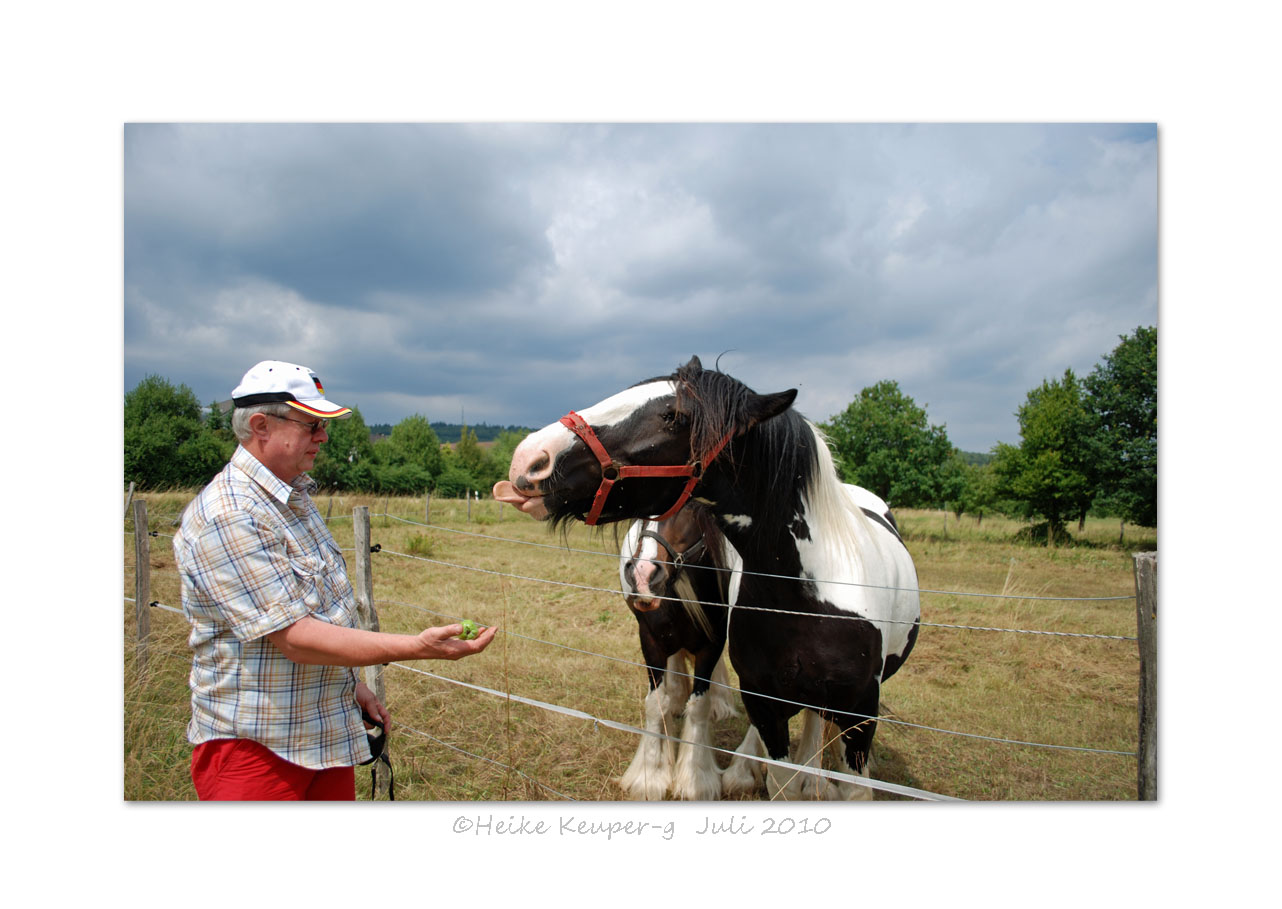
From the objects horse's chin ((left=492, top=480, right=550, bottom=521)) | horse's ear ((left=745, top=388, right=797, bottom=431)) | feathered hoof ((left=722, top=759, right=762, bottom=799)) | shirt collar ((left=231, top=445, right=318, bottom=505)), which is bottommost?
feathered hoof ((left=722, top=759, right=762, bottom=799))

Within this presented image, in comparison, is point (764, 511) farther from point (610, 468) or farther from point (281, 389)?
point (281, 389)

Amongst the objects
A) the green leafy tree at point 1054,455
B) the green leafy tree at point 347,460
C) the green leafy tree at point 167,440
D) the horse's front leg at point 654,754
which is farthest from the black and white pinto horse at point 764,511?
the green leafy tree at point 347,460

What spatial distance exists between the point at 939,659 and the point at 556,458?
203 inches

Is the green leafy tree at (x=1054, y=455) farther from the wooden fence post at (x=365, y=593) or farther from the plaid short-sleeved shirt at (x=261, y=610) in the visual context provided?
the plaid short-sleeved shirt at (x=261, y=610)

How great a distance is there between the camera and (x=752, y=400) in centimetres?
193

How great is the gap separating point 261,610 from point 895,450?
1743cm

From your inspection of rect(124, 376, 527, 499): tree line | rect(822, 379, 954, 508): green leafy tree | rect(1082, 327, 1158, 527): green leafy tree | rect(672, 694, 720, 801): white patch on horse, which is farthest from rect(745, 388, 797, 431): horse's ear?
rect(822, 379, 954, 508): green leafy tree

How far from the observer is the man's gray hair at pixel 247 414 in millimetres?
1468

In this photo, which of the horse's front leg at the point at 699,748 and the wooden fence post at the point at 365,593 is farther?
the horse's front leg at the point at 699,748

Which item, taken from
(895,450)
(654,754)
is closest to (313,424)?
(654,754)

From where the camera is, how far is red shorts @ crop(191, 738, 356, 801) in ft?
4.83

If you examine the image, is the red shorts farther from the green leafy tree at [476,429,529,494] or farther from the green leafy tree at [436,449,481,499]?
the green leafy tree at [436,449,481,499]

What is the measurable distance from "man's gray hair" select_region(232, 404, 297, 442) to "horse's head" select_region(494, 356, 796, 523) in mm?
596

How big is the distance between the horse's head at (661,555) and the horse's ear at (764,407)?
86 centimetres
